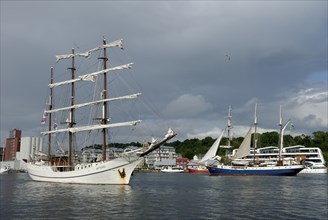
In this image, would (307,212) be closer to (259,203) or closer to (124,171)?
(259,203)

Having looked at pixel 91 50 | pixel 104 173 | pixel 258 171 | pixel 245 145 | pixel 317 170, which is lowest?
pixel 317 170

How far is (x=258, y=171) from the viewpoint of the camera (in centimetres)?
12006

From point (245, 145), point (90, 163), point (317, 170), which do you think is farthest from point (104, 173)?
point (317, 170)

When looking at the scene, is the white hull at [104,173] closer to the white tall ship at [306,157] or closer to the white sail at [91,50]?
the white sail at [91,50]

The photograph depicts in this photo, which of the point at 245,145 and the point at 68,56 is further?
the point at 245,145

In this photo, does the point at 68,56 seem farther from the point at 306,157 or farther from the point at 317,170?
the point at 306,157

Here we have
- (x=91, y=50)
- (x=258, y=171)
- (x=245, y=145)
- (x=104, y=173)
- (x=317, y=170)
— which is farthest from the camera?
(x=317, y=170)

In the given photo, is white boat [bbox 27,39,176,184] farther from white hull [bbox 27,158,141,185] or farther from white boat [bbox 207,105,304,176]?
white boat [bbox 207,105,304,176]

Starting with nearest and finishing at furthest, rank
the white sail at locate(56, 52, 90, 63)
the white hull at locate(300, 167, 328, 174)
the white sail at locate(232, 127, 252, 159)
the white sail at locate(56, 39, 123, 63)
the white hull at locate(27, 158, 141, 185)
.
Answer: the white hull at locate(27, 158, 141, 185)
the white sail at locate(56, 39, 123, 63)
the white sail at locate(56, 52, 90, 63)
the white sail at locate(232, 127, 252, 159)
the white hull at locate(300, 167, 328, 174)

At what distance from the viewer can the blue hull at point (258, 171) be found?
11719cm

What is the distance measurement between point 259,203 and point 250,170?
80337 mm

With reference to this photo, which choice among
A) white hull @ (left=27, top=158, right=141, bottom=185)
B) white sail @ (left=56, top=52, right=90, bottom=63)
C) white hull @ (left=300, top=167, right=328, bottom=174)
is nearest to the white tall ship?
white hull @ (left=300, top=167, right=328, bottom=174)

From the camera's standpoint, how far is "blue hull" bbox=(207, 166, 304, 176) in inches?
4614

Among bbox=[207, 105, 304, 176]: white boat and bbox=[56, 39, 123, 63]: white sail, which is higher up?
bbox=[56, 39, 123, 63]: white sail
